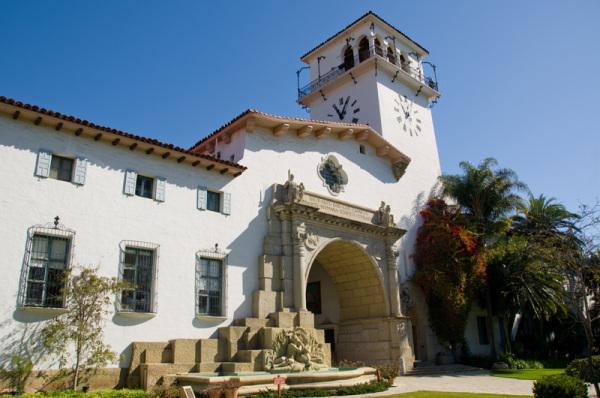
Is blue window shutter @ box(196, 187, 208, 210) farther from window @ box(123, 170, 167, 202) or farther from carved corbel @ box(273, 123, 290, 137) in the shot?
carved corbel @ box(273, 123, 290, 137)

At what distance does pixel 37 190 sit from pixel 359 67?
2119 cm

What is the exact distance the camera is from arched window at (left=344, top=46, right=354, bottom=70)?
1264 inches

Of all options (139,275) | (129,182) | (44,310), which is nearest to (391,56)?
(129,182)

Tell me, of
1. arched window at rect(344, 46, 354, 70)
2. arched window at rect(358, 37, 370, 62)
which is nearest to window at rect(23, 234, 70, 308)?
arched window at rect(358, 37, 370, 62)

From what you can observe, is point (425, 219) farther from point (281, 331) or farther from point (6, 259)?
point (6, 259)

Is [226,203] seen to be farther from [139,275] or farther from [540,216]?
[540,216]

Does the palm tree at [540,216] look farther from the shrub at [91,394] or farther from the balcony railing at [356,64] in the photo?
the shrub at [91,394]

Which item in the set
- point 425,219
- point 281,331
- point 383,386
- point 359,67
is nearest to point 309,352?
point 281,331

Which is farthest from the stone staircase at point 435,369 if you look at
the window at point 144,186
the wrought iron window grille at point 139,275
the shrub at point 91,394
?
the window at point 144,186

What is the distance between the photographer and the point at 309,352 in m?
16.7

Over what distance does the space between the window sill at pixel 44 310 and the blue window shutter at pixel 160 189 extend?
4.65 m

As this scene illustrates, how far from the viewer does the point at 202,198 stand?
1758 cm

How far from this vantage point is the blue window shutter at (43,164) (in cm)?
1378

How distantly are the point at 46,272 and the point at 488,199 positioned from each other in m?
23.2
